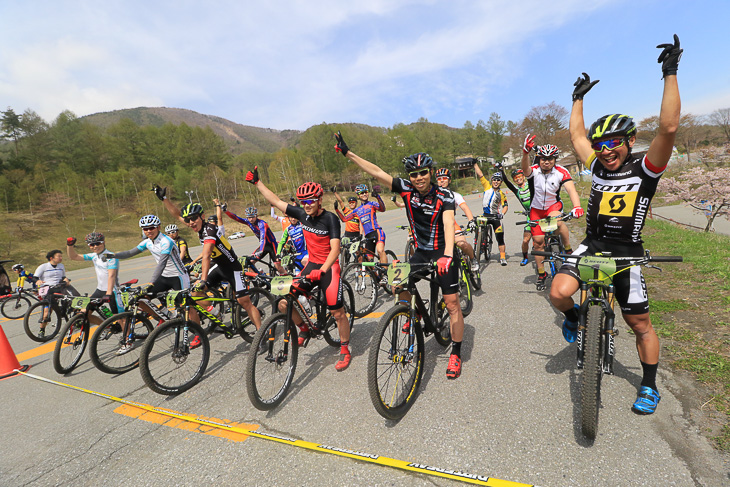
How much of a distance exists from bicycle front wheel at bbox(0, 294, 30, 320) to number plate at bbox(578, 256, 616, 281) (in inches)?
520

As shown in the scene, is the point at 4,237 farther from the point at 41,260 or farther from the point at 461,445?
the point at 461,445

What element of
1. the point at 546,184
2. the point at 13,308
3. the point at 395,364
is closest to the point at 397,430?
the point at 395,364

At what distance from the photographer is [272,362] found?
390cm

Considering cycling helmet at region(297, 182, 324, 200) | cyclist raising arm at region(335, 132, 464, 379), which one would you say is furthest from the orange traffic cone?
cyclist raising arm at region(335, 132, 464, 379)

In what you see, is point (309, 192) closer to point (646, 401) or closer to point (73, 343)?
point (646, 401)

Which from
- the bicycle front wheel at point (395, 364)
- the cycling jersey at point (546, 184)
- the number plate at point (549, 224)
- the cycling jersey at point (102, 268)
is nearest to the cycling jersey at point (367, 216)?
the cycling jersey at point (546, 184)

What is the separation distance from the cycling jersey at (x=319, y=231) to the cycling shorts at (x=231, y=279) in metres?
1.45

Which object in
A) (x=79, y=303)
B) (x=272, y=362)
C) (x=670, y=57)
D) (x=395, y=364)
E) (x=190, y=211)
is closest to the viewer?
(x=670, y=57)

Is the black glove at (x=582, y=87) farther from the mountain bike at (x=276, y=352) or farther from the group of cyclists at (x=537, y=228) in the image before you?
the mountain bike at (x=276, y=352)

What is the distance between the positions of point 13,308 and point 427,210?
13.7 metres

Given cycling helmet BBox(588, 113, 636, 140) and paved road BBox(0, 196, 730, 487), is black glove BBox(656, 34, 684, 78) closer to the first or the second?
cycling helmet BBox(588, 113, 636, 140)

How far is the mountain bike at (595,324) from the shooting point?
8.25ft

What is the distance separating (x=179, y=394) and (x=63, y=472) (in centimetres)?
125

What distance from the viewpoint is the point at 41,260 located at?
28.3 meters
